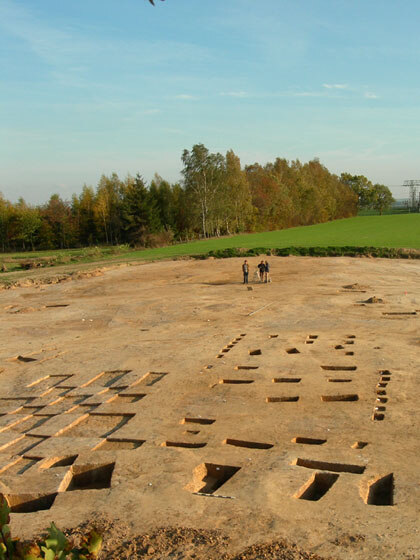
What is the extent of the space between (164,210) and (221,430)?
63.9 m

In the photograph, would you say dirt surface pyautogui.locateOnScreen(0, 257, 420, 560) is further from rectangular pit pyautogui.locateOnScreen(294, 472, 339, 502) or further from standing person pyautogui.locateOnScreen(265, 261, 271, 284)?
standing person pyautogui.locateOnScreen(265, 261, 271, 284)

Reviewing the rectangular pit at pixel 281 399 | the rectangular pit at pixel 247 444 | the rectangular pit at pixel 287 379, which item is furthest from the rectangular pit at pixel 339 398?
the rectangular pit at pixel 247 444

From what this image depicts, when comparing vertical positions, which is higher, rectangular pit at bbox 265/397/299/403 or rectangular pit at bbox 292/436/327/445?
rectangular pit at bbox 265/397/299/403

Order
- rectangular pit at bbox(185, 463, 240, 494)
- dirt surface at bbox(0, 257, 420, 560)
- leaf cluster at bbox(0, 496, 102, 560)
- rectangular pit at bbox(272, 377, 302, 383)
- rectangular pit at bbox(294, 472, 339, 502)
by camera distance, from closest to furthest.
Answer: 1. leaf cluster at bbox(0, 496, 102, 560)
2. dirt surface at bbox(0, 257, 420, 560)
3. rectangular pit at bbox(294, 472, 339, 502)
4. rectangular pit at bbox(185, 463, 240, 494)
5. rectangular pit at bbox(272, 377, 302, 383)

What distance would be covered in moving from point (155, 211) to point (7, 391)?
55079 mm

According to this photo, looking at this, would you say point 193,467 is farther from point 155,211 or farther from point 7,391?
point 155,211

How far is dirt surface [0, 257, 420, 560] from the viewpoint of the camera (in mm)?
6180

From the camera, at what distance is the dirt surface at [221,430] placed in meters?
6.18

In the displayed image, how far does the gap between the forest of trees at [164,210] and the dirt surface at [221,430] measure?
147ft

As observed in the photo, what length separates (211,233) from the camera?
72.0 m

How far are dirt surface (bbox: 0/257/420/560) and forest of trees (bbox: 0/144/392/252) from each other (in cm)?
4469

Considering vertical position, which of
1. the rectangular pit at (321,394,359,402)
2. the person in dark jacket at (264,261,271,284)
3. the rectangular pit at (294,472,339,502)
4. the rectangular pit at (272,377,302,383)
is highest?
the person in dark jacket at (264,261,271,284)

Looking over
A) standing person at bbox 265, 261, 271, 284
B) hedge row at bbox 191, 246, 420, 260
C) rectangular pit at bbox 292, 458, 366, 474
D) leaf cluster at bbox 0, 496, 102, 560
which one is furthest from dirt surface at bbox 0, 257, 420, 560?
hedge row at bbox 191, 246, 420, 260

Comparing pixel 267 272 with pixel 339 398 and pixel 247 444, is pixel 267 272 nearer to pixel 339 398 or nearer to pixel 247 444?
pixel 339 398
